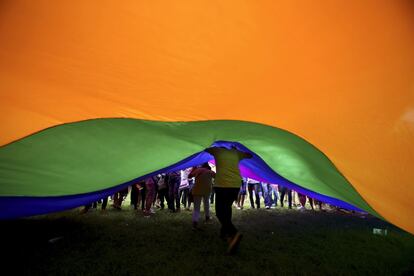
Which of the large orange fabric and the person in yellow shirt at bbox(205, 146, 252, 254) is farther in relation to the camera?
the person in yellow shirt at bbox(205, 146, 252, 254)

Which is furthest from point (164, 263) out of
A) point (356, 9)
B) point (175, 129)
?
point (356, 9)

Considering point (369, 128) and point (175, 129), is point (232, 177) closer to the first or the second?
point (175, 129)

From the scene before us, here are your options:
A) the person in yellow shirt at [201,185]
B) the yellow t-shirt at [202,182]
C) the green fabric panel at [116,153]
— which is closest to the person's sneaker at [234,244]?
the green fabric panel at [116,153]

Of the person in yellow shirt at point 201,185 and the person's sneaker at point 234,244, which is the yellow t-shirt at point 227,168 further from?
the person in yellow shirt at point 201,185

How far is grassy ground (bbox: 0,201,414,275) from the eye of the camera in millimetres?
3311

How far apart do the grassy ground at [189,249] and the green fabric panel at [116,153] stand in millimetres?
1064

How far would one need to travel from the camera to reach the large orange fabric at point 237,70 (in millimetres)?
2549

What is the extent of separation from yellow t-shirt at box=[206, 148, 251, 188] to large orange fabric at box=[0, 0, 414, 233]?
1.32 m

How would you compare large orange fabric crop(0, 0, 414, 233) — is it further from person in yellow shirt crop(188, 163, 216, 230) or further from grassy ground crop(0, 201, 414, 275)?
person in yellow shirt crop(188, 163, 216, 230)

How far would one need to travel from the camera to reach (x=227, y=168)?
162 inches

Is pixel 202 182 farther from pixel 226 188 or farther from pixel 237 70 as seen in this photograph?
pixel 237 70

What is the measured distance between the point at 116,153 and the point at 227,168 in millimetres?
1779

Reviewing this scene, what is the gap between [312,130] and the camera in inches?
112

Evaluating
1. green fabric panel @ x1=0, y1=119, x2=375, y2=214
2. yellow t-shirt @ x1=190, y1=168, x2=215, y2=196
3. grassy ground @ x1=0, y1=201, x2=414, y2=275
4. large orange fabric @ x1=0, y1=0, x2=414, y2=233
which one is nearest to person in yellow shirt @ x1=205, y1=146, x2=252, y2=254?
grassy ground @ x1=0, y1=201, x2=414, y2=275
